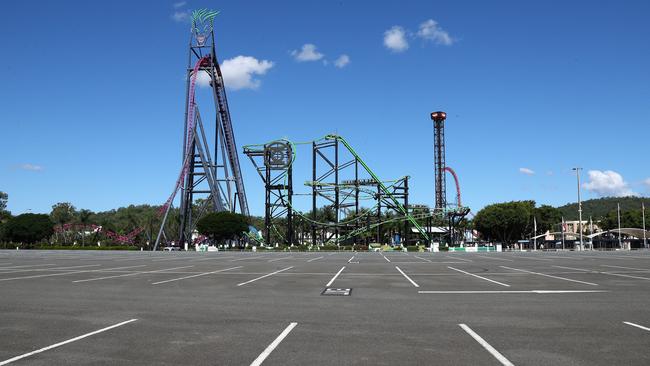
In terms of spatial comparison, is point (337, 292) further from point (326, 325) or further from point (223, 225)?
point (223, 225)

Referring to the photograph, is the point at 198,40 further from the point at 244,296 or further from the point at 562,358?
the point at 562,358

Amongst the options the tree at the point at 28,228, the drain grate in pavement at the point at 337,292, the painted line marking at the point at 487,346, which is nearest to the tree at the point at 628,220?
the tree at the point at 28,228

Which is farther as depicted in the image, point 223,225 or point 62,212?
point 62,212

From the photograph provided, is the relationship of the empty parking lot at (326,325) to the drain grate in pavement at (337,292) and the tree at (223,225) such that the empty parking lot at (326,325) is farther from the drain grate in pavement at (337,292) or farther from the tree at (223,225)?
the tree at (223,225)

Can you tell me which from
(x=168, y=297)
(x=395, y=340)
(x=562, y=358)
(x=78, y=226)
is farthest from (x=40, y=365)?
(x=78, y=226)

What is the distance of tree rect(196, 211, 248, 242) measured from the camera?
9169cm

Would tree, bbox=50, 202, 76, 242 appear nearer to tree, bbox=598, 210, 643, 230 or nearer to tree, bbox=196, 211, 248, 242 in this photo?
tree, bbox=196, 211, 248, 242

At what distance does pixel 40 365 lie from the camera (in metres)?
6.84

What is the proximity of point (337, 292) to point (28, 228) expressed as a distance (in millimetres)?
107124

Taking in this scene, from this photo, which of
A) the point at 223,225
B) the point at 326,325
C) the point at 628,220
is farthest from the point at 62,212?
the point at 326,325

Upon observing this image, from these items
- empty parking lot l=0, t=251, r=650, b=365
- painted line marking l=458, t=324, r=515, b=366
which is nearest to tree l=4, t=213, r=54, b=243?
empty parking lot l=0, t=251, r=650, b=365

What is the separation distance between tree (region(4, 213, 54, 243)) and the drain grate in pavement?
106 m

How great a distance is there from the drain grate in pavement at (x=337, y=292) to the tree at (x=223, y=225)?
252ft

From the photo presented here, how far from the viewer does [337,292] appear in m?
15.9
